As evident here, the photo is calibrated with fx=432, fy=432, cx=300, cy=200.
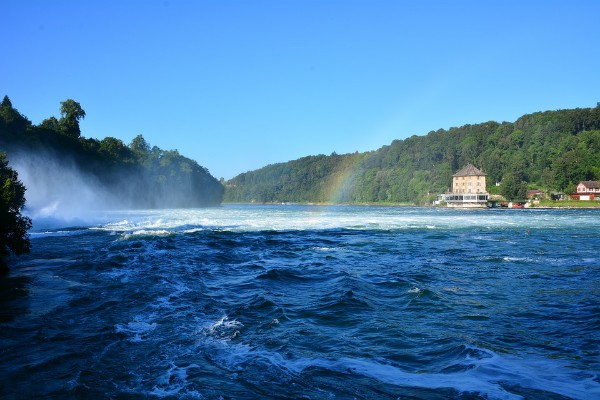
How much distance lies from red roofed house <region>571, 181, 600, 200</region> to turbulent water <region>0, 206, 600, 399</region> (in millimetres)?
112175

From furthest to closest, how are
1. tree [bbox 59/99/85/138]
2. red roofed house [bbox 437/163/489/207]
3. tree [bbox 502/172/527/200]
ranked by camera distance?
1. red roofed house [bbox 437/163/489/207]
2. tree [bbox 502/172/527/200]
3. tree [bbox 59/99/85/138]

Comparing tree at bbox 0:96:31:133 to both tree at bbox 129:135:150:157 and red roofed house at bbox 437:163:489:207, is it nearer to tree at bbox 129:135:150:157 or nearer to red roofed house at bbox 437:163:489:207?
tree at bbox 129:135:150:157

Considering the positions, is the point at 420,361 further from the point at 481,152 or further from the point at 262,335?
the point at 481,152

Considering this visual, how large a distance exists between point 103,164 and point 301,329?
10370cm

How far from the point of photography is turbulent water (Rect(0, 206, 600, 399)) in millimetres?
6492

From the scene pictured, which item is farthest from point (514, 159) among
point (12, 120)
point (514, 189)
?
point (12, 120)

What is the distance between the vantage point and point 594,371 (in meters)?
6.89

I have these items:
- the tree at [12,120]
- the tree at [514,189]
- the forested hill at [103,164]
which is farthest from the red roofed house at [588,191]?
the tree at [12,120]

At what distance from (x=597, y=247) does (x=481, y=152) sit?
168024 mm

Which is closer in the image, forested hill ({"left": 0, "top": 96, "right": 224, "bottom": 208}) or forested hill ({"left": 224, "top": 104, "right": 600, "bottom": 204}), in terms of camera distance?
forested hill ({"left": 0, "top": 96, "right": 224, "bottom": 208})

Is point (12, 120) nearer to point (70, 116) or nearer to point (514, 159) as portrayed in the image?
point (70, 116)

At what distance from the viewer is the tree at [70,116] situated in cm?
9175

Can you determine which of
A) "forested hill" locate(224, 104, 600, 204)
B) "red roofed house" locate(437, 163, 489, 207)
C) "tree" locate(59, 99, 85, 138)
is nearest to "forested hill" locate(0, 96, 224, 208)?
"tree" locate(59, 99, 85, 138)

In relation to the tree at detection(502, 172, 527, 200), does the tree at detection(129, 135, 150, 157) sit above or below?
above
